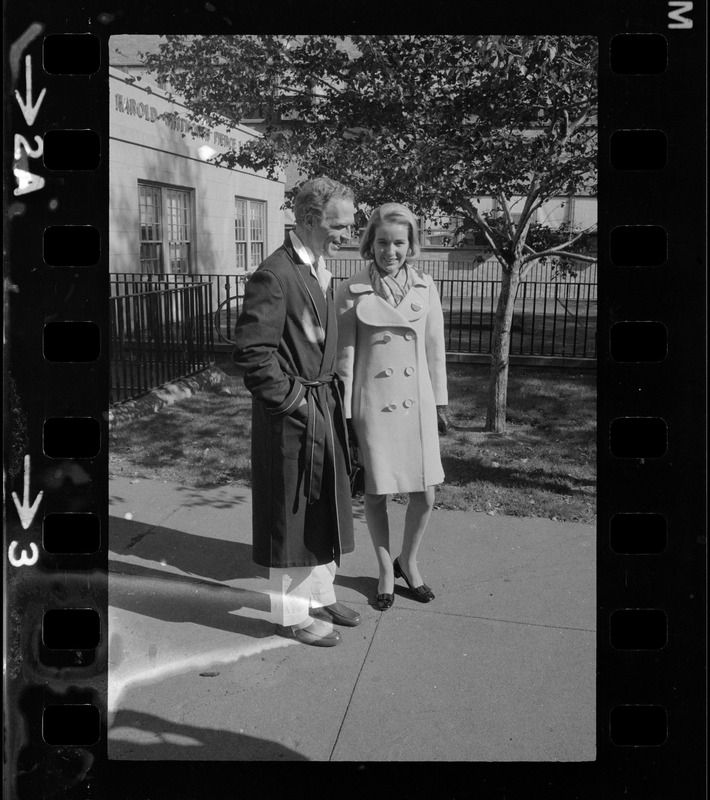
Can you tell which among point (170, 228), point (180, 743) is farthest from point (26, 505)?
point (170, 228)

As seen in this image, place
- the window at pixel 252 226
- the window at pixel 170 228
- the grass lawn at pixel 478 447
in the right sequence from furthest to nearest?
the window at pixel 170 228 < the grass lawn at pixel 478 447 < the window at pixel 252 226

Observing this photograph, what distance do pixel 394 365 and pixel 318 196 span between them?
80cm

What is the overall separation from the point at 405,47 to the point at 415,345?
128 centimetres

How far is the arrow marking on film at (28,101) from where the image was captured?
1.93 m

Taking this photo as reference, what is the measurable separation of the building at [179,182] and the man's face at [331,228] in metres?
0.47

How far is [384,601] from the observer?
3.64 meters

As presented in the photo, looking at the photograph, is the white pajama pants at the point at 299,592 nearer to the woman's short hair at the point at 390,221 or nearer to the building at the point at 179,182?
the woman's short hair at the point at 390,221

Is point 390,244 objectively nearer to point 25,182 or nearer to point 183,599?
point 25,182

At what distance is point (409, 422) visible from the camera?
11.4 feet

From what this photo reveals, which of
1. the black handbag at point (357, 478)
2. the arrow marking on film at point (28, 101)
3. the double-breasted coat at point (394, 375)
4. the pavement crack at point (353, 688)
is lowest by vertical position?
the pavement crack at point (353, 688)

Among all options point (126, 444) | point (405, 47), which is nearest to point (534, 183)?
point (405, 47)
